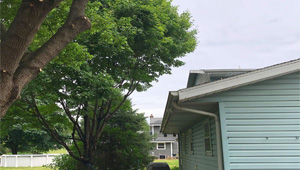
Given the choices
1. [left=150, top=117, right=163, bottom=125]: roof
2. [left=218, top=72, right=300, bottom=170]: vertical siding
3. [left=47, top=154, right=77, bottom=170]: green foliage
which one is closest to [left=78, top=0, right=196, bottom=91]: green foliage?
[left=218, top=72, right=300, bottom=170]: vertical siding

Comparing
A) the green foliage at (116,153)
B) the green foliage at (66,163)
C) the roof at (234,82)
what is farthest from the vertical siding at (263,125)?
the green foliage at (66,163)

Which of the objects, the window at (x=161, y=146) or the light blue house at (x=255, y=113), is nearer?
the light blue house at (x=255, y=113)

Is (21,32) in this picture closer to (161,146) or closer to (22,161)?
(22,161)

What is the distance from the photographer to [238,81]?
5.08m

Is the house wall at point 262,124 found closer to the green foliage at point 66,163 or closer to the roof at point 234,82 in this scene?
the roof at point 234,82

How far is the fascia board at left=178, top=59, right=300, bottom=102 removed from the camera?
195 inches

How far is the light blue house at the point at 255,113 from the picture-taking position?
5.03m

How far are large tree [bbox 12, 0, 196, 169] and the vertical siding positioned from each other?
12.6 feet

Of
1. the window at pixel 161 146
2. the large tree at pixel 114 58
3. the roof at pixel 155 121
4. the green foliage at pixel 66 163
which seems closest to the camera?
the large tree at pixel 114 58

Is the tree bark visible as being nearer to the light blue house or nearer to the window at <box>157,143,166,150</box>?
the light blue house

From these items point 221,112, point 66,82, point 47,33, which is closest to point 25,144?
point 66,82

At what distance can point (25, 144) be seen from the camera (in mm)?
30984

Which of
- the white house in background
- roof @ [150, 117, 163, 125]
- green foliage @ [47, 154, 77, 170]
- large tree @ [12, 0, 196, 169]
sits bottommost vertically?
the white house in background

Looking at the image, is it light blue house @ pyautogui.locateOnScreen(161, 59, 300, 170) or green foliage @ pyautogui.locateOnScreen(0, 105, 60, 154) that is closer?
light blue house @ pyautogui.locateOnScreen(161, 59, 300, 170)
